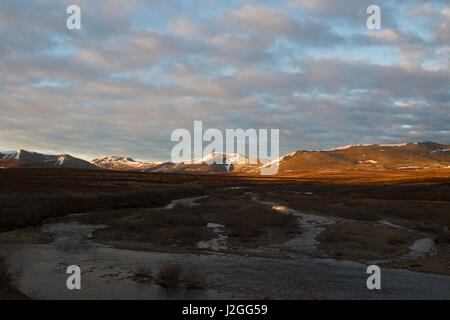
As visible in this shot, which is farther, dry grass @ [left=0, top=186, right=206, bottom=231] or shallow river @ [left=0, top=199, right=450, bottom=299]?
dry grass @ [left=0, top=186, right=206, bottom=231]

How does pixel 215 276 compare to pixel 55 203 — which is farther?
pixel 55 203

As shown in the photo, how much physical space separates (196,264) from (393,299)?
37.1 ft

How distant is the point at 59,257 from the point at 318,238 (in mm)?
21202

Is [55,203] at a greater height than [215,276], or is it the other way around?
[55,203]

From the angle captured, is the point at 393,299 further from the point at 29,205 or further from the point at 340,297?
the point at 29,205

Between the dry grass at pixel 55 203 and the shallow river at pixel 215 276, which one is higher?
the dry grass at pixel 55 203

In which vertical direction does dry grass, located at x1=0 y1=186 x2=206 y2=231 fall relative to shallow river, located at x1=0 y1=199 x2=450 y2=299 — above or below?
above

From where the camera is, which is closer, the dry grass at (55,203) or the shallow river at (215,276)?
the shallow river at (215,276)

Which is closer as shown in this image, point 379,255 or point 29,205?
point 379,255
